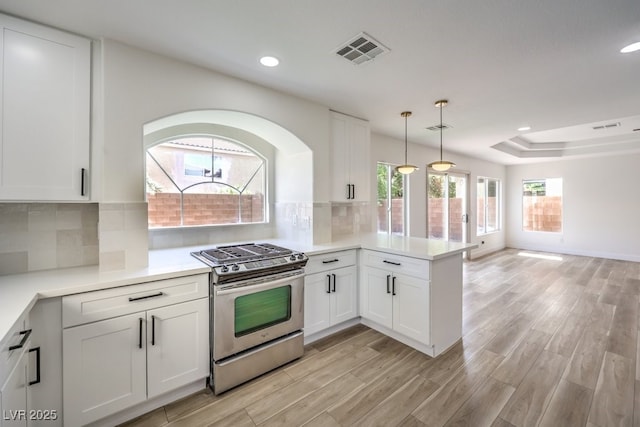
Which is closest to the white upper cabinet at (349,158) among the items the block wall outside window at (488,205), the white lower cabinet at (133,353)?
the white lower cabinet at (133,353)

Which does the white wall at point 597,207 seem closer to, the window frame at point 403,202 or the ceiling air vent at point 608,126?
the ceiling air vent at point 608,126

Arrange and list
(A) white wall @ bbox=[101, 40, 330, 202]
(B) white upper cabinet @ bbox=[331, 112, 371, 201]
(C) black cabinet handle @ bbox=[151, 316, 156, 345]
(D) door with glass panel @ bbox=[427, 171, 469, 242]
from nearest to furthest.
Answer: (C) black cabinet handle @ bbox=[151, 316, 156, 345] < (A) white wall @ bbox=[101, 40, 330, 202] < (B) white upper cabinet @ bbox=[331, 112, 371, 201] < (D) door with glass panel @ bbox=[427, 171, 469, 242]

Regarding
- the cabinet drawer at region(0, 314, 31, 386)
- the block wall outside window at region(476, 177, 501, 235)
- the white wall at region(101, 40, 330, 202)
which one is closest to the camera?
the cabinet drawer at region(0, 314, 31, 386)

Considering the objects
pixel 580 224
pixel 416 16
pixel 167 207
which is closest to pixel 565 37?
pixel 416 16

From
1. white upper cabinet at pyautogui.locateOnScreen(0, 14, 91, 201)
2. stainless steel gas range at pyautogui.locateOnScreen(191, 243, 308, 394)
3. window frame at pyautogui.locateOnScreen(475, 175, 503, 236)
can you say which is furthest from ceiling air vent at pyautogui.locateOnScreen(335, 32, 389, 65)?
window frame at pyautogui.locateOnScreen(475, 175, 503, 236)

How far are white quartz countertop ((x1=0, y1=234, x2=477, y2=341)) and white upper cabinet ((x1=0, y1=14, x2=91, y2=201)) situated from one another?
529 millimetres

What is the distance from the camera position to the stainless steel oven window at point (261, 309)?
→ 212 centimetres

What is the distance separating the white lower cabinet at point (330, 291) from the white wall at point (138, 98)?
1620 millimetres

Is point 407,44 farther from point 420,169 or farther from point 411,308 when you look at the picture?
point 420,169

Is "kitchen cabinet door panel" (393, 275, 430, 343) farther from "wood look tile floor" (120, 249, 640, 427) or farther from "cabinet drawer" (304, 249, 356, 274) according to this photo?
"cabinet drawer" (304, 249, 356, 274)

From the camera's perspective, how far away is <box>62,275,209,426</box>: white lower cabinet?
158 centimetres

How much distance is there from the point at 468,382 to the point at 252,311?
1.81 m

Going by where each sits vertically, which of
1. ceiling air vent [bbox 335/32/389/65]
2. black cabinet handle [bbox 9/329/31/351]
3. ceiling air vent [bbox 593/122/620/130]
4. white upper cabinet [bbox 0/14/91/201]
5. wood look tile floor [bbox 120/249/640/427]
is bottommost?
wood look tile floor [bbox 120/249/640/427]

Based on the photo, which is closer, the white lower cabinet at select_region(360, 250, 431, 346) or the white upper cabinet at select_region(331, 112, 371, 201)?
the white lower cabinet at select_region(360, 250, 431, 346)
